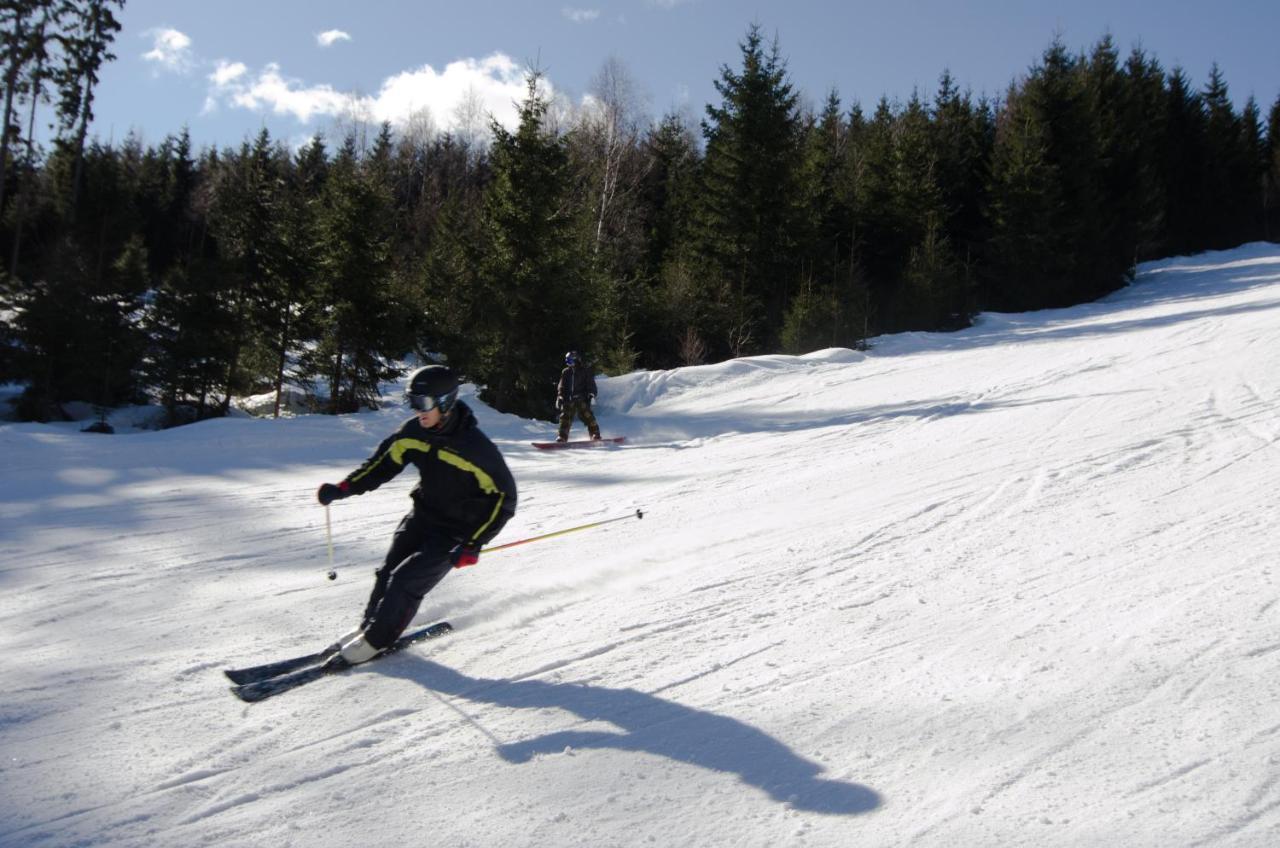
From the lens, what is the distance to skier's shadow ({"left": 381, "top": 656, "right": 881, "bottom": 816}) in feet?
11.6

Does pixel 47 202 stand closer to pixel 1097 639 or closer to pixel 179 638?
pixel 179 638

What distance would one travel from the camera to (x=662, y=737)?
3.99m

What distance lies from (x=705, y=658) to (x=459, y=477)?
74.0 inches

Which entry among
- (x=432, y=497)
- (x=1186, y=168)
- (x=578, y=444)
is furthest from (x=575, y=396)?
(x=1186, y=168)

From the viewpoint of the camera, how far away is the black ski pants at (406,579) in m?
4.76

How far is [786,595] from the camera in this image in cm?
596

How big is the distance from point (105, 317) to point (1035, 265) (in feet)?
106

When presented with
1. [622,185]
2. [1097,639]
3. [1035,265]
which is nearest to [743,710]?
[1097,639]

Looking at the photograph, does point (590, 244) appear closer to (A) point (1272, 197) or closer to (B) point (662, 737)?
(B) point (662, 737)

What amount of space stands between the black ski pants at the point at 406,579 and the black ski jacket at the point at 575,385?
9.64m

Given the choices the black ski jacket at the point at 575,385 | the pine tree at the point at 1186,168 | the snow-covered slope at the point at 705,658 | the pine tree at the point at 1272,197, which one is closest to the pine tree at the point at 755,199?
the black ski jacket at the point at 575,385

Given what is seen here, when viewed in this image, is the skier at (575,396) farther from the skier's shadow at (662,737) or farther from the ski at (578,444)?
the skier's shadow at (662,737)

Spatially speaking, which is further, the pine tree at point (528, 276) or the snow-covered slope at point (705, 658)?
the pine tree at point (528, 276)

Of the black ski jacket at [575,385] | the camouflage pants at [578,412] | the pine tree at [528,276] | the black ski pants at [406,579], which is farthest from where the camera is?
the pine tree at [528,276]
